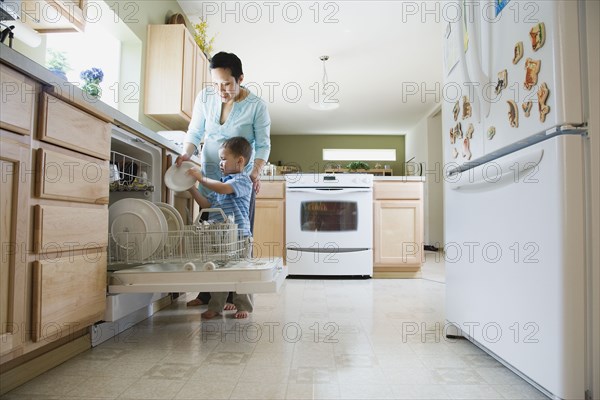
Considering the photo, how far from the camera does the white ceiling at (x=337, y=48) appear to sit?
341 cm

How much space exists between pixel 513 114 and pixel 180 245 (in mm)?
1183

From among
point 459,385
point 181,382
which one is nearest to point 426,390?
point 459,385

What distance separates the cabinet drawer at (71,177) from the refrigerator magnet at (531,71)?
4.21 feet

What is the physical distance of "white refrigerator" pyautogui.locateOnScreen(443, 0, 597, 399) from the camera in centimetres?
91

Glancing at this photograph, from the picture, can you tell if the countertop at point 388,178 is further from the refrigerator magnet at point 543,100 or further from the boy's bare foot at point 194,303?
the refrigerator magnet at point 543,100

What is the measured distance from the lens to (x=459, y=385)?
3.62ft

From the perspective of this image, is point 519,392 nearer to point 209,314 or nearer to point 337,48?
point 209,314

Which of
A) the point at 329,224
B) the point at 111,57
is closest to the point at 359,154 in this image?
the point at 329,224

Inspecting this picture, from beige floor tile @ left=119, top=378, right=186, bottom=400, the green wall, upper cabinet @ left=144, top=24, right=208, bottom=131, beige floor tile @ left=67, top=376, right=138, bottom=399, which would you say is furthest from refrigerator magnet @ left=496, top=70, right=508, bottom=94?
the green wall

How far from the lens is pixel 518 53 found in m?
1.10

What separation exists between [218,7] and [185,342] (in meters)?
2.84

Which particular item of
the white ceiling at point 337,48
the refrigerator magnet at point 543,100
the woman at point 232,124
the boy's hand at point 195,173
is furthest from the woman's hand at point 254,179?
the white ceiling at point 337,48

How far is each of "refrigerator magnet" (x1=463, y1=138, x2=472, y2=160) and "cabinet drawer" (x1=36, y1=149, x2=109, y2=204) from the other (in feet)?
4.19

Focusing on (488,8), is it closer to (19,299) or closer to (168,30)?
(19,299)
